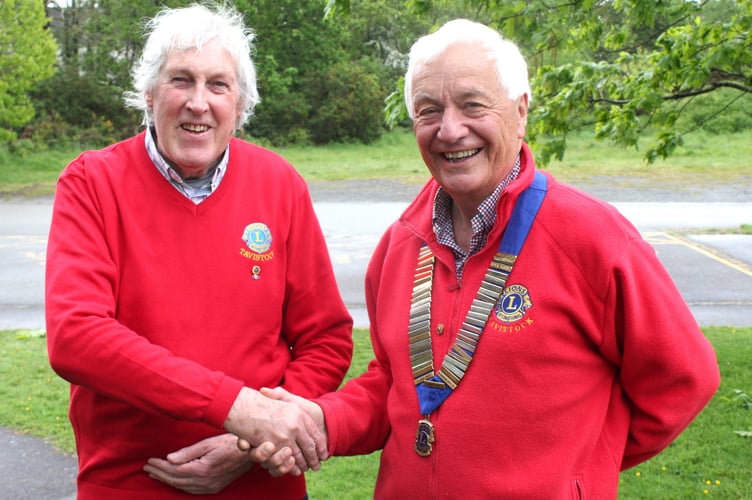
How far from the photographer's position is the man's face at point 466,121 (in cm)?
244

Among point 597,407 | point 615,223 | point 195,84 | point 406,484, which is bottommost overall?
point 406,484

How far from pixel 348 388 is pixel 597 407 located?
0.80 metres

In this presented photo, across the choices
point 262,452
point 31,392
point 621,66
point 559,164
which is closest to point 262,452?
point 262,452

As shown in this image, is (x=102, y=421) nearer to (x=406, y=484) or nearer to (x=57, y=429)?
(x=406, y=484)

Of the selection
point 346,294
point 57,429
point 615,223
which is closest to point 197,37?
point 615,223

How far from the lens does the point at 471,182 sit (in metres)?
2.48

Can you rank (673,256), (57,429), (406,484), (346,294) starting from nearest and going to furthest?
1. (406,484)
2. (57,429)
3. (346,294)
4. (673,256)

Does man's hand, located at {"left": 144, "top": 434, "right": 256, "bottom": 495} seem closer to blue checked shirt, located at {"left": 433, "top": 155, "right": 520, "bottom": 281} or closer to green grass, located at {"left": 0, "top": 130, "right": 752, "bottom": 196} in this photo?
blue checked shirt, located at {"left": 433, "top": 155, "right": 520, "bottom": 281}

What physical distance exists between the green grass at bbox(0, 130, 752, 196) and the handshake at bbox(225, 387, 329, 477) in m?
18.0

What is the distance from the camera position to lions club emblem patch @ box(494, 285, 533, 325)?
7.73 feet

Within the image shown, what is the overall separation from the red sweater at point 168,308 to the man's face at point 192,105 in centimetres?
11

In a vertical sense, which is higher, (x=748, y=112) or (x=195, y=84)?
(x=195, y=84)

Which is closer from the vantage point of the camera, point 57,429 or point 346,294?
point 57,429

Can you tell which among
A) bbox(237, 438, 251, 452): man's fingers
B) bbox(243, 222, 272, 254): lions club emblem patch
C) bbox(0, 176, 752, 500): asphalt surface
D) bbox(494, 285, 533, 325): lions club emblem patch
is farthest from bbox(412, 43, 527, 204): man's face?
bbox(0, 176, 752, 500): asphalt surface
